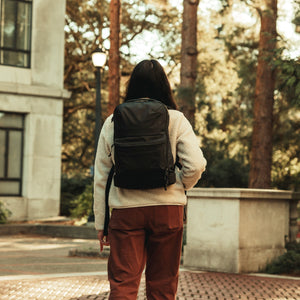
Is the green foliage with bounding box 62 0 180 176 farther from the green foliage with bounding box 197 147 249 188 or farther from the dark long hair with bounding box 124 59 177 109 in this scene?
the dark long hair with bounding box 124 59 177 109

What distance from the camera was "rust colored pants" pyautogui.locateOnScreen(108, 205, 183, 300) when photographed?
375 centimetres

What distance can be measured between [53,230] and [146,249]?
14649 millimetres

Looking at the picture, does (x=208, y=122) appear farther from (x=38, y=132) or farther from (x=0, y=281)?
(x=0, y=281)

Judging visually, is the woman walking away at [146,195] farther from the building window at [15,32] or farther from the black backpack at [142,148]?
the building window at [15,32]

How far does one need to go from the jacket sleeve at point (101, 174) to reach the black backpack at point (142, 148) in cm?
17

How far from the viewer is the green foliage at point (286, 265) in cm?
970

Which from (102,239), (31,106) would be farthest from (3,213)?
(102,239)

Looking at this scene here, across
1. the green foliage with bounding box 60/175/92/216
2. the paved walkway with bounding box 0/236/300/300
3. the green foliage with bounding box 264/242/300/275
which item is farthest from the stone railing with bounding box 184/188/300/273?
the green foliage with bounding box 60/175/92/216

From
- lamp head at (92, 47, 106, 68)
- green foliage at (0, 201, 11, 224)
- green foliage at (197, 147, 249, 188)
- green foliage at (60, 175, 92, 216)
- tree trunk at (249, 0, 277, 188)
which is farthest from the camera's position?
green foliage at (60, 175, 92, 216)

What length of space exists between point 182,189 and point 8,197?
59.3ft

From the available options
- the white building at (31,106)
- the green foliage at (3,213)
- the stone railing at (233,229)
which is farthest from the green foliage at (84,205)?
the stone railing at (233,229)

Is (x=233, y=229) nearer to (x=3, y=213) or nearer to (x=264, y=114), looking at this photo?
(x=264, y=114)

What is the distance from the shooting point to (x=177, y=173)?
12.9 ft

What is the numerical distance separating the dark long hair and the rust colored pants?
2.17 feet
